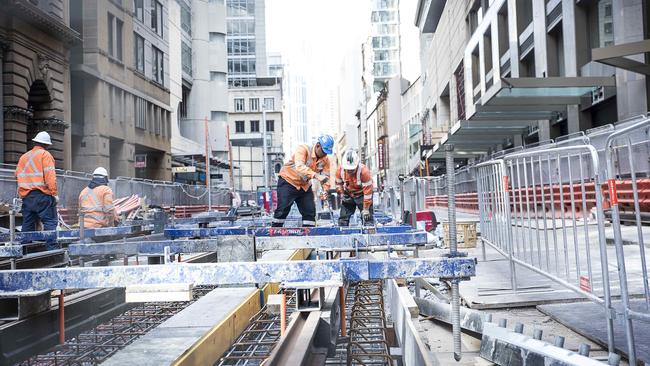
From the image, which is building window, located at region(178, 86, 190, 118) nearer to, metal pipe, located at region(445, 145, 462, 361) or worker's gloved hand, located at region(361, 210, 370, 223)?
worker's gloved hand, located at region(361, 210, 370, 223)

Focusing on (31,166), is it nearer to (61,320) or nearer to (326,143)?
(326,143)

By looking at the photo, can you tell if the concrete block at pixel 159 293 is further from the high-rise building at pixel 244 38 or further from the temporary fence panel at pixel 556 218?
the high-rise building at pixel 244 38

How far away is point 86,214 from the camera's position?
9641 mm

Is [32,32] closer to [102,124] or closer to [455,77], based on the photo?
[102,124]

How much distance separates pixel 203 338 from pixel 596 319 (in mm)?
3133

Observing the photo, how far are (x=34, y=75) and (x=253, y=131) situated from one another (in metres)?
50.4

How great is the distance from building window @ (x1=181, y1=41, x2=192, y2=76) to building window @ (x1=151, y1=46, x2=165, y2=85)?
11.9ft

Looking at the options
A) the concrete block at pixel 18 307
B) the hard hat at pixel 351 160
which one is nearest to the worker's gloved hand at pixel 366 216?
the hard hat at pixel 351 160

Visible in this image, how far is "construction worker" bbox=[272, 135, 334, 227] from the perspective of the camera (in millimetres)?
8320

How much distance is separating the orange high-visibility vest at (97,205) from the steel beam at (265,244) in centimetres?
384

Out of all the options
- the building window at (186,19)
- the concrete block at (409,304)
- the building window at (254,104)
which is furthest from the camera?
the building window at (254,104)

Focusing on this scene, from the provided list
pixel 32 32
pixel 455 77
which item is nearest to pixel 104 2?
pixel 32 32

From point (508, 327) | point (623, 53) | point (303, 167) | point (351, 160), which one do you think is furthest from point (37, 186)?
point (623, 53)

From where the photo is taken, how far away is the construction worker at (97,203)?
951 cm
